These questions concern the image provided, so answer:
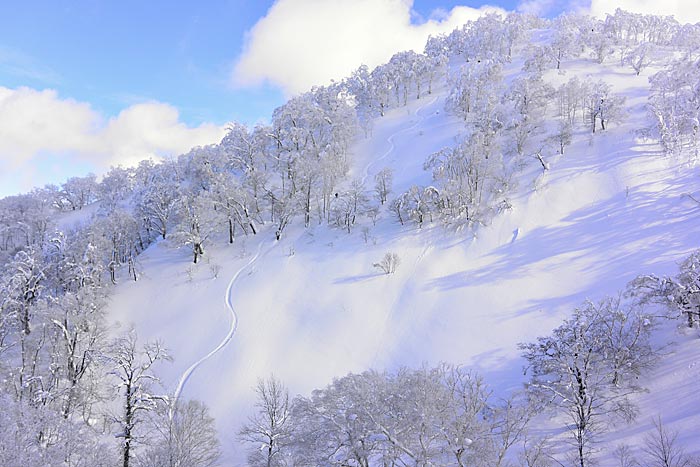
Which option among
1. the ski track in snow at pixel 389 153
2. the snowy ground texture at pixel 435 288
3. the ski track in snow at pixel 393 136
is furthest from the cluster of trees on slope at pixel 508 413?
the ski track in snow at pixel 393 136

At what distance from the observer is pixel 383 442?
18219 mm

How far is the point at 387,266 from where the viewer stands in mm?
34125

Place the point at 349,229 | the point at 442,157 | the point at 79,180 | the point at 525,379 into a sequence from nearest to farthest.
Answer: the point at 525,379 → the point at 349,229 → the point at 442,157 → the point at 79,180

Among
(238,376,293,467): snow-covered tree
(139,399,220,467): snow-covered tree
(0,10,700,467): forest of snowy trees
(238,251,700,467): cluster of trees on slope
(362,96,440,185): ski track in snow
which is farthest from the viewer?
(362,96,440,185): ski track in snow

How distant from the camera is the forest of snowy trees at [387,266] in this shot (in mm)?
18469

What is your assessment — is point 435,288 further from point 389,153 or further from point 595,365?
point 389,153

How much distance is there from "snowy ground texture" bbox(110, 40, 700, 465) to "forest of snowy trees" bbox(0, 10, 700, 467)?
1.58 m

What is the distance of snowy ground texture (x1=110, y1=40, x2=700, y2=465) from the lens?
26.2m

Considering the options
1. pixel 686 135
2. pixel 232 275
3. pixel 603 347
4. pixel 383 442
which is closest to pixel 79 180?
pixel 232 275

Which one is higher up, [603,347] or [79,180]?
[79,180]

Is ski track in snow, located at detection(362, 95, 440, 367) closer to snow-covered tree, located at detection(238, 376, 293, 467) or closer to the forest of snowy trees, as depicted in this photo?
the forest of snowy trees

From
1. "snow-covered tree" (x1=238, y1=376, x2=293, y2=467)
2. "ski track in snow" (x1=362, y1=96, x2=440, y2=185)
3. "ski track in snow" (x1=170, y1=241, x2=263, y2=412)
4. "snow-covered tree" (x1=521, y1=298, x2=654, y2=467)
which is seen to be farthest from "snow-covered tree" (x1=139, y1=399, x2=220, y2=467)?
"ski track in snow" (x1=362, y1=96, x2=440, y2=185)

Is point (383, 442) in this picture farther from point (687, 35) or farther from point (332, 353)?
point (687, 35)

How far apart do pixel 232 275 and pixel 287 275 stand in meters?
6.05
